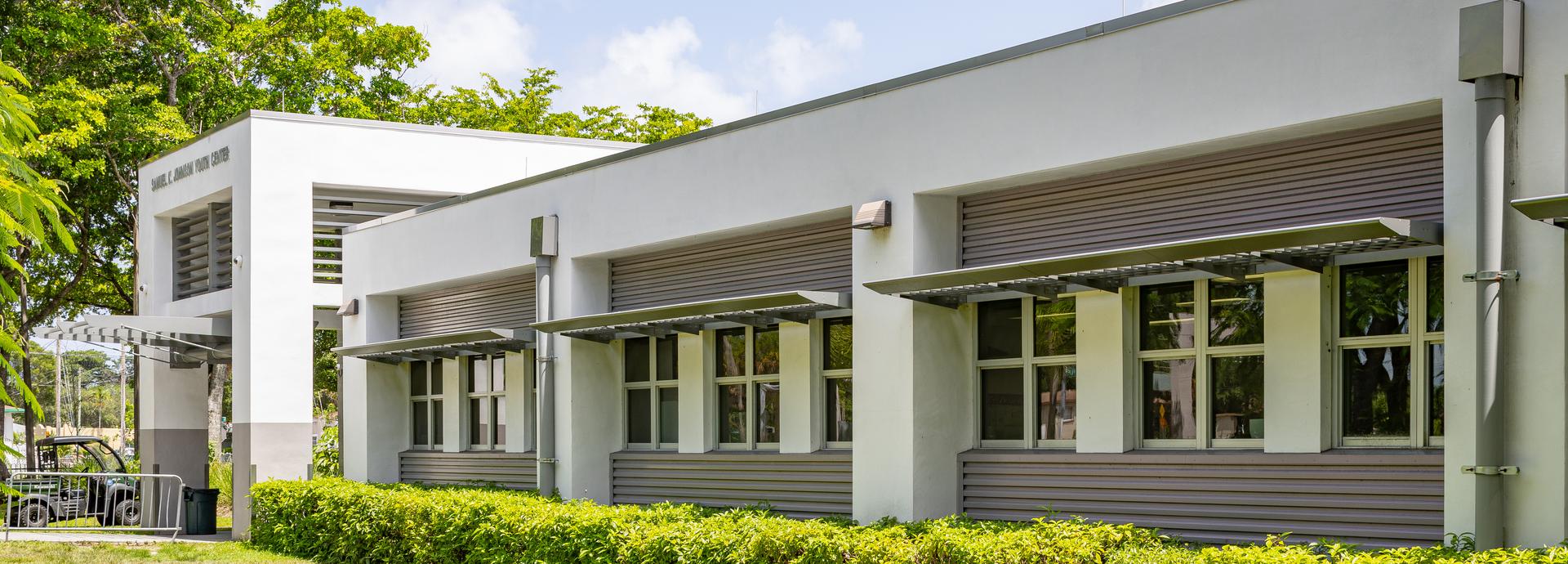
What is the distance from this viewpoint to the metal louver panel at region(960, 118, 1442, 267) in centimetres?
879

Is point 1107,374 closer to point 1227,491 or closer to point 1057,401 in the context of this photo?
point 1057,401

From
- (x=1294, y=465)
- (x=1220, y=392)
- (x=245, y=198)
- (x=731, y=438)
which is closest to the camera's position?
(x=1294, y=465)

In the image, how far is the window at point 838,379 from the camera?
13062 millimetres

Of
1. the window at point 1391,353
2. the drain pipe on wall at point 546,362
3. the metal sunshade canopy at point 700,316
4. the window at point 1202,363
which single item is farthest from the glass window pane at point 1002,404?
the drain pipe on wall at point 546,362

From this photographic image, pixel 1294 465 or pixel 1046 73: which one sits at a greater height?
pixel 1046 73

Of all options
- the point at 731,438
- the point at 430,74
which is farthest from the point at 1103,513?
the point at 430,74

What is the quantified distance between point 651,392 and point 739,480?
196 cm

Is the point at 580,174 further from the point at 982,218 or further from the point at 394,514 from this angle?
the point at 982,218

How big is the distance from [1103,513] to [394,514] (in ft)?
27.7

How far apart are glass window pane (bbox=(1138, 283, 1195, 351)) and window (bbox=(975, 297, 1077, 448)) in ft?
1.81

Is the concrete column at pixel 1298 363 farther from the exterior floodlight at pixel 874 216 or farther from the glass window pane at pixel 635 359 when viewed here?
the glass window pane at pixel 635 359

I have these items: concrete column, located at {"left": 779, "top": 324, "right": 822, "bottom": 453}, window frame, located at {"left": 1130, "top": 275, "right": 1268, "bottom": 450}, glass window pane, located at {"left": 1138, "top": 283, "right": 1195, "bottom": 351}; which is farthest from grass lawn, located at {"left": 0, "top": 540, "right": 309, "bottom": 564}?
window frame, located at {"left": 1130, "top": 275, "right": 1268, "bottom": 450}

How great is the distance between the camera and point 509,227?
1673cm

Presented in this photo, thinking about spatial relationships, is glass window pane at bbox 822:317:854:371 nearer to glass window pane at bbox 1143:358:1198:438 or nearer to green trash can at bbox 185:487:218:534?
glass window pane at bbox 1143:358:1198:438
